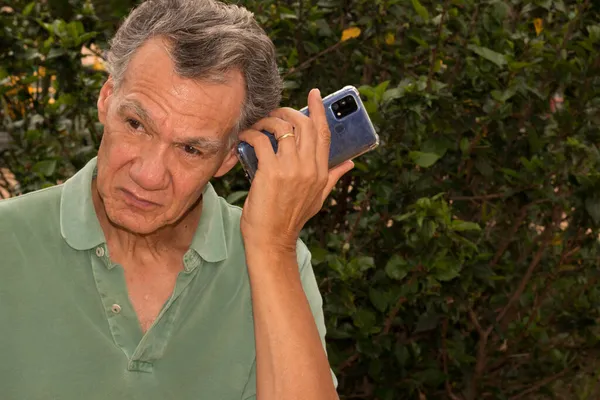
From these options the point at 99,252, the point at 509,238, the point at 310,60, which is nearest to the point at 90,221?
the point at 99,252

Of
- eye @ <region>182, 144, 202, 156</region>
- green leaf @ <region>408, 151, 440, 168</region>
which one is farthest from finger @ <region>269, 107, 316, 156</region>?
green leaf @ <region>408, 151, 440, 168</region>

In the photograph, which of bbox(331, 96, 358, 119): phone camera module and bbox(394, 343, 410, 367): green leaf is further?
bbox(394, 343, 410, 367): green leaf

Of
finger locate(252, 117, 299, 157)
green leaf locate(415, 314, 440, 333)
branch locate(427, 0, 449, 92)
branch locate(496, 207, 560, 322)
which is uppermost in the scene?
finger locate(252, 117, 299, 157)

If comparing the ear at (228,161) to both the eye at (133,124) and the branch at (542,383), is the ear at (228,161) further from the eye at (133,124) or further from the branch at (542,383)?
the branch at (542,383)

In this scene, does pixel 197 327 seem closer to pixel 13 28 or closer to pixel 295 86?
pixel 295 86

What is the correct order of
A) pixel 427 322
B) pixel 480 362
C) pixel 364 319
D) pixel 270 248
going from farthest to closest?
1. pixel 480 362
2. pixel 427 322
3. pixel 364 319
4. pixel 270 248

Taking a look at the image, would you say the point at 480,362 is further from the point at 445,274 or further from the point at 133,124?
the point at 133,124

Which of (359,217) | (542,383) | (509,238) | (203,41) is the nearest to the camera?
(203,41)

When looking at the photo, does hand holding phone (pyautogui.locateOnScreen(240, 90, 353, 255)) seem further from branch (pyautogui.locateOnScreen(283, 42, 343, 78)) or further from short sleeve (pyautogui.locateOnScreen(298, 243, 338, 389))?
branch (pyautogui.locateOnScreen(283, 42, 343, 78))

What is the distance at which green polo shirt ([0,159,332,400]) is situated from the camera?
1.98 metres

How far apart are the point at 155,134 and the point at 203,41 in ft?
0.74

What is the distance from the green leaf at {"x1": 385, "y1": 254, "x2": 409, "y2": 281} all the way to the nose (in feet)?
4.25

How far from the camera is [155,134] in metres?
2.00

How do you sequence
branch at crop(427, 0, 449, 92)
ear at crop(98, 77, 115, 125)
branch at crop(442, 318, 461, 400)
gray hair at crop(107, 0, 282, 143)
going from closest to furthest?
gray hair at crop(107, 0, 282, 143)
ear at crop(98, 77, 115, 125)
branch at crop(427, 0, 449, 92)
branch at crop(442, 318, 461, 400)
